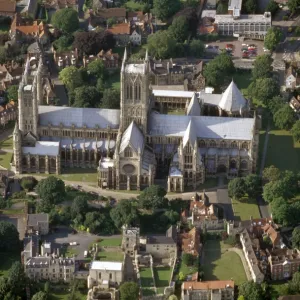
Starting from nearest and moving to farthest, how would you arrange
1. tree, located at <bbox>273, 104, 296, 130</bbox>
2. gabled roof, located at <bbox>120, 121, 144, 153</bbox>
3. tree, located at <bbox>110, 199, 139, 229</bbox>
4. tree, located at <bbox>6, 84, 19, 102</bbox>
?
tree, located at <bbox>110, 199, 139, 229</bbox>, gabled roof, located at <bbox>120, 121, 144, 153</bbox>, tree, located at <bbox>273, 104, 296, 130</bbox>, tree, located at <bbox>6, 84, 19, 102</bbox>

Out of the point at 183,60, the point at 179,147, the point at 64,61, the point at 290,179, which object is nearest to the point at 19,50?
the point at 64,61

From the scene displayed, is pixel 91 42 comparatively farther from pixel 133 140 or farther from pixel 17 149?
pixel 133 140

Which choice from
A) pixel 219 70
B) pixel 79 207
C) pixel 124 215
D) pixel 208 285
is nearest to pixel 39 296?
pixel 208 285

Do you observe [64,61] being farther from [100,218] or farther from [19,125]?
[100,218]

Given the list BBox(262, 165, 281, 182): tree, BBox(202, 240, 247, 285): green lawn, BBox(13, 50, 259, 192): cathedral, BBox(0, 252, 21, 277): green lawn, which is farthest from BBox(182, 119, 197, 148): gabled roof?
BBox(0, 252, 21, 277): green lawn

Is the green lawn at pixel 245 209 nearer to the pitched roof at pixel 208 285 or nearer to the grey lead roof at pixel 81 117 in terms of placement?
the pitched roof at pixel 208 285

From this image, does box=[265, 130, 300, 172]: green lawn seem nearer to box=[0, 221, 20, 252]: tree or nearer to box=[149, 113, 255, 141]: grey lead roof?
box=[149, 113, 255, 141]: grey lead roof
